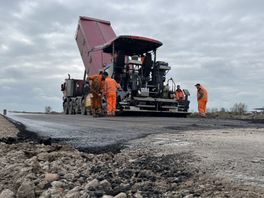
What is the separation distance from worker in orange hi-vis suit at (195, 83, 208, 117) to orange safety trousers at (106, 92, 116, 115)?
4173mm

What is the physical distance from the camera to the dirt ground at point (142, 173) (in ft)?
7.02

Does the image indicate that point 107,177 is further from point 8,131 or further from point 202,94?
point 202,94

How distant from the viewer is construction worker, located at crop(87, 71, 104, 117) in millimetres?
12195

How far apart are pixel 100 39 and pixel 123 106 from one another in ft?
13.4

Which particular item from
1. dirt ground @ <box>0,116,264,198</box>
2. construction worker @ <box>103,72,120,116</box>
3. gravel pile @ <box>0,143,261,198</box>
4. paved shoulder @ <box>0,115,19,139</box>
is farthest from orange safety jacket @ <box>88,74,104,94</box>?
gravel pile @ <box>0,143,261,198</box>

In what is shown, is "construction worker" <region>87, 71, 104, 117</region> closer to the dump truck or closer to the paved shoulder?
the dump truck

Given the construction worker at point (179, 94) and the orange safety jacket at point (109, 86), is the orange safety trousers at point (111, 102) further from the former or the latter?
the construction worker at point (179, 94)

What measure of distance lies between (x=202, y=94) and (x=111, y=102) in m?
4.33

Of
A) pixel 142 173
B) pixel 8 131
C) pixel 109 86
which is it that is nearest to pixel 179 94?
pixel 109 86

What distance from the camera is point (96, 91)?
41.1ft

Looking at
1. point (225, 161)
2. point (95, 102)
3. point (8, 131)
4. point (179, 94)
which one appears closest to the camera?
point (225, 161)

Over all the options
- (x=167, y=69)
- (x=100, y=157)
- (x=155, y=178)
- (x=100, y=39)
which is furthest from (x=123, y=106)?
(x=155, y=178)

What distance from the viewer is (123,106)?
12320 mm

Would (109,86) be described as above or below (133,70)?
below
